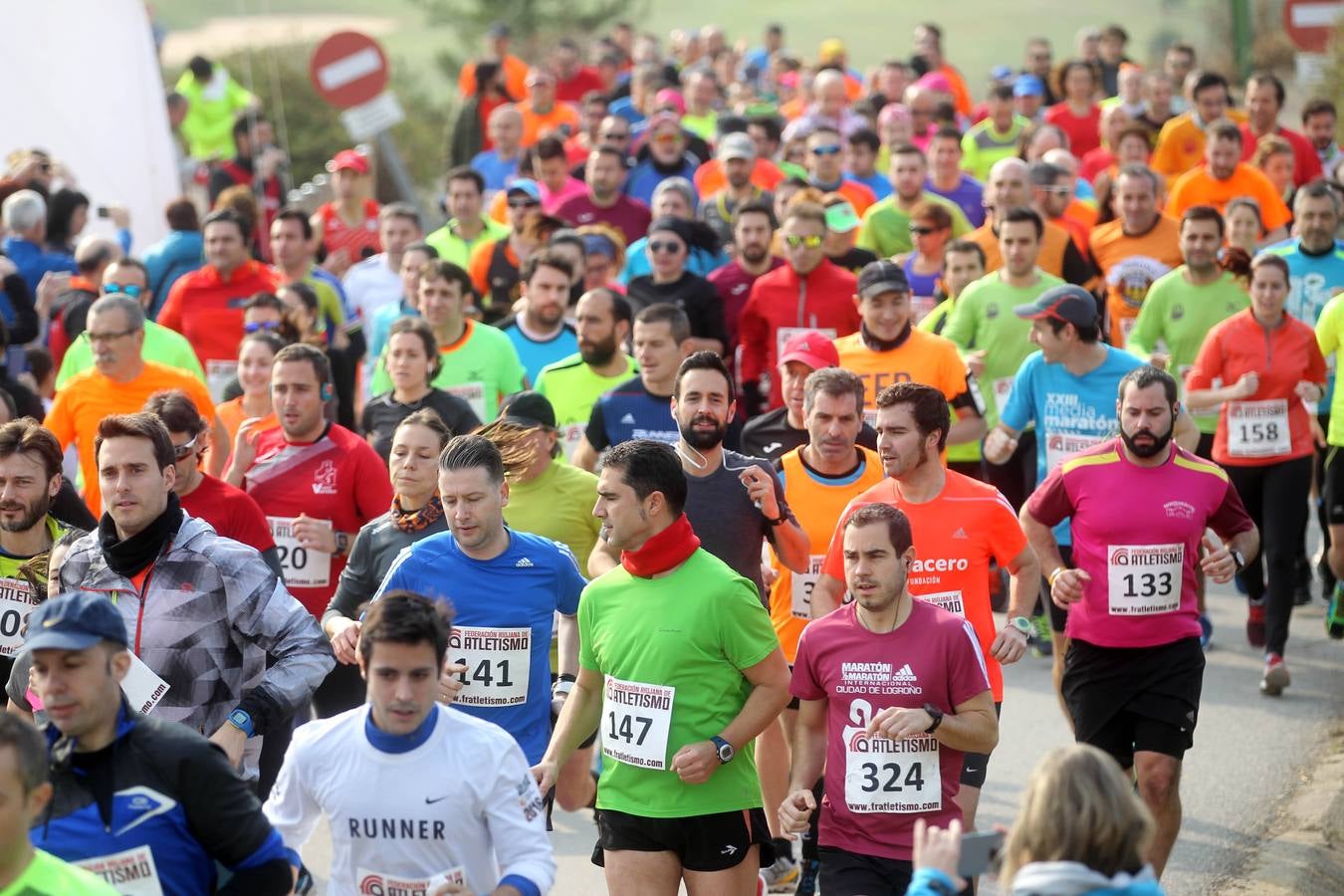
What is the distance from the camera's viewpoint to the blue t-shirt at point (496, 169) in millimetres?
18359

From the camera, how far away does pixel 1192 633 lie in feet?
25.5

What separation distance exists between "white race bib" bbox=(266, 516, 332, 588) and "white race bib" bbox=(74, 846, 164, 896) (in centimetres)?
391

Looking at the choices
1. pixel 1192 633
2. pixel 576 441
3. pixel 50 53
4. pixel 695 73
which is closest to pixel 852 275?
pixel 576 441

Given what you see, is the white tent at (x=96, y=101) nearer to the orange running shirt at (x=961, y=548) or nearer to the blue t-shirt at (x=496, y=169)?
the blue t-shirt at (x=496, y=169)

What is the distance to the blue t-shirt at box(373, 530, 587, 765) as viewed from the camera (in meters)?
6.60

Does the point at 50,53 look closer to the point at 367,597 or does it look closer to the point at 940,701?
the point at 367,597

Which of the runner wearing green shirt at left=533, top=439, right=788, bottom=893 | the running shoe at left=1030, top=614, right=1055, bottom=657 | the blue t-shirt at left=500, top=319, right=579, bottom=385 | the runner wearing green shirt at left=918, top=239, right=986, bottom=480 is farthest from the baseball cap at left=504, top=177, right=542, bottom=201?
the runner wearing green shirt at left=533, top=439, right=788, bottom=893

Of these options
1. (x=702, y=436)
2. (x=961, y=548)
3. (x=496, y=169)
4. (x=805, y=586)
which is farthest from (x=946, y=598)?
(x=496, y=169)

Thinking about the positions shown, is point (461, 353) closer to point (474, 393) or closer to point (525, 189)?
point (474, 393)

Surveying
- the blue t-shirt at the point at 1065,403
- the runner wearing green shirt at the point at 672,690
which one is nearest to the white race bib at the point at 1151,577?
the blue t-shirt at the point at 1065,403

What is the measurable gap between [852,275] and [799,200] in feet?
1.94

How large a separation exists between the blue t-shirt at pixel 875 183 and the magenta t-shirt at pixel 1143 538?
29.3ft

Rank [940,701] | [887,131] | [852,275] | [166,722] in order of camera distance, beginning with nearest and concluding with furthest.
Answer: [166,722], [940,701], [852,275], [887,131]

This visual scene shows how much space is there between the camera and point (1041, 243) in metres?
12.9
